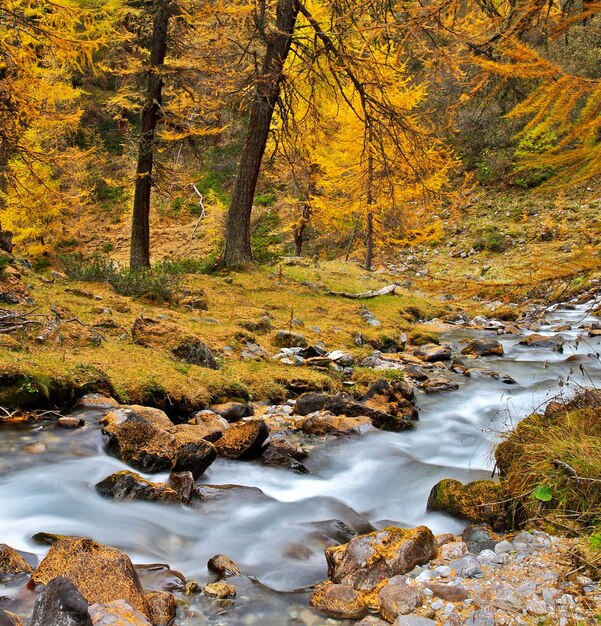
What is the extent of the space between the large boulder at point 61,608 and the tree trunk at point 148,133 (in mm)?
9839

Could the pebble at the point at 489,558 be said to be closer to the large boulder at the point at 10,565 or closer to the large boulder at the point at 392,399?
the large boulder at the point at 10,565

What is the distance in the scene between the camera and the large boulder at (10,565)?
240 centimetres

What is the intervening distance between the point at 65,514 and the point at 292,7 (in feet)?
31.2

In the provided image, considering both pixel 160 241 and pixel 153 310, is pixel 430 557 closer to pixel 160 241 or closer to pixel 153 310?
pixel 153 310

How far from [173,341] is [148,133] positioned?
645 centimetres

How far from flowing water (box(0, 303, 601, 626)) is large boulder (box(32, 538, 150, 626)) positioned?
182 millimetres

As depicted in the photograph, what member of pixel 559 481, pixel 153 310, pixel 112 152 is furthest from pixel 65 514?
pixel 112 152

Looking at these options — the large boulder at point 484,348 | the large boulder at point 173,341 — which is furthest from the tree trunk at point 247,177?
the large boulder at point 173,341

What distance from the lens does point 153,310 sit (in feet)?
25.3

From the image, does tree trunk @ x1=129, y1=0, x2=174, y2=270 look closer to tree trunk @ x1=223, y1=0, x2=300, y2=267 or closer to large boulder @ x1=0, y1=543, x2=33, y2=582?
tree trunk @ x1=223, y1=0, x2=300, y2=267

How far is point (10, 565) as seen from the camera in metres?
2.44

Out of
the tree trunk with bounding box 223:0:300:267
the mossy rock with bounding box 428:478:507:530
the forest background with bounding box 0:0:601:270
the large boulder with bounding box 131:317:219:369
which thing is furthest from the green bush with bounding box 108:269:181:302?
the mossy rock with bounding box 428:478:507:530

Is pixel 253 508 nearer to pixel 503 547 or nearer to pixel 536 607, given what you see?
pixel 503 547

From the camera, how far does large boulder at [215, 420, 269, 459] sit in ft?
14.1
